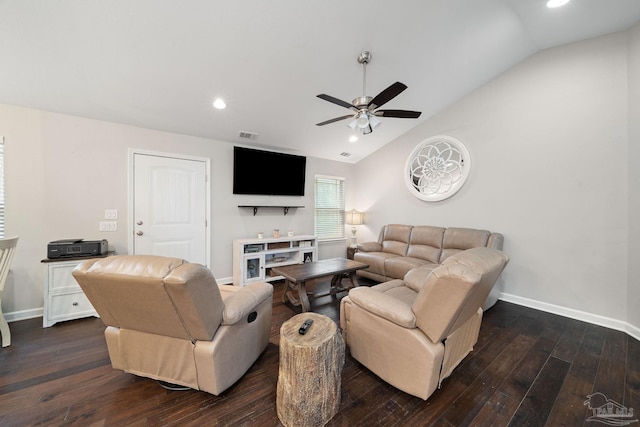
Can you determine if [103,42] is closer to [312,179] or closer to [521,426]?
[312,179]

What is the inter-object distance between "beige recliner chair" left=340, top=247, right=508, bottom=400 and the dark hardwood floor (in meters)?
0.15

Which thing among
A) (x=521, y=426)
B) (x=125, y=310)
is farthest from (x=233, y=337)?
(x=521, y=426)

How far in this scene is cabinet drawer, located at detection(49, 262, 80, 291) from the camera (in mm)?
2387

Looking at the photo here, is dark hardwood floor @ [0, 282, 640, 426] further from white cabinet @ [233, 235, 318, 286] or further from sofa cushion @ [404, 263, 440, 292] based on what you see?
white cabinet @ [233, 235, 318, 286]

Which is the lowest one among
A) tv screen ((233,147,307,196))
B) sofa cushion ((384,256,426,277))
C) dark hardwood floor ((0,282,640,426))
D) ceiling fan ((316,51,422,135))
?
dark hardwood floor ((0,282,640,426))

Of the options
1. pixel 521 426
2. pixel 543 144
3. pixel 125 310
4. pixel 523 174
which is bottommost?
pixel 521 426

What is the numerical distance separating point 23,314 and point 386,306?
3910 millimetres

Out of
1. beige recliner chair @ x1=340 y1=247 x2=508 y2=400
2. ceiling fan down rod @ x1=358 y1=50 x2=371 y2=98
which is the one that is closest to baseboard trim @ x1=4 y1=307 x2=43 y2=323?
beige recliner chair @ x1=340 y1=247 x2=508 y2=400

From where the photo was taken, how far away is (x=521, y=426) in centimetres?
131

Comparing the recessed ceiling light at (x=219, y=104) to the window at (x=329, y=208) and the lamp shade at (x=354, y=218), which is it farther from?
the lamp shade at (x=354, y=218)

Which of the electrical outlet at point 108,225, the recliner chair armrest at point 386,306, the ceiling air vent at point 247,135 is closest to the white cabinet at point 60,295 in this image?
the electrical outlet at point 108,225

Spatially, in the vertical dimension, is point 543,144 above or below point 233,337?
above

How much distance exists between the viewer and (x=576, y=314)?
105 inches

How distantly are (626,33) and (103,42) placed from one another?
5.25 m
